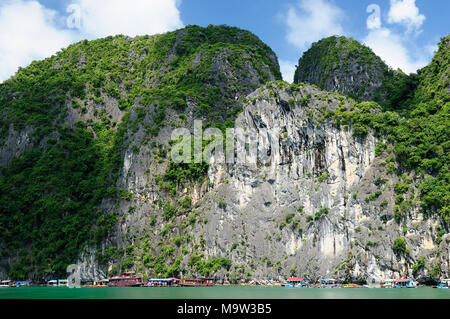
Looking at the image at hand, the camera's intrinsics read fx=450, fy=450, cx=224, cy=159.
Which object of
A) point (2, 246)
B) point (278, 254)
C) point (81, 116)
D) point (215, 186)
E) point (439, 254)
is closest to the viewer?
Result: point (439, 254)

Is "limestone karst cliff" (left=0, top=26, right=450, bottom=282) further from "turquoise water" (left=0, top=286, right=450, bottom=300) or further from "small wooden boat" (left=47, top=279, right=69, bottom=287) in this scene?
"turquoise water" (left=0, top=286, right=450, bottom=300)

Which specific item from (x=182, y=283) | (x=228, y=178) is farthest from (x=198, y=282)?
(x=228, y=178)

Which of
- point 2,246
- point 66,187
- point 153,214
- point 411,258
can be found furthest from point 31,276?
point 411,258

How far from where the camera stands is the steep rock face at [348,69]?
86.9m

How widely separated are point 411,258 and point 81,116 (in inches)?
2893

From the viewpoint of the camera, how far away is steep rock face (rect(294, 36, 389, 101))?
3420 inches

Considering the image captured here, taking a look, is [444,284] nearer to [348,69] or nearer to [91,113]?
[348,69]

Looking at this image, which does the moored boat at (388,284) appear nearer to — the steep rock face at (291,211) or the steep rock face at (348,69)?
the steep rock face at (291,211)

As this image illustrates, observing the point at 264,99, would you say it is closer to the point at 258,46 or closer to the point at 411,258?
the point at 411,258

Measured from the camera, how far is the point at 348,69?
90.5 m

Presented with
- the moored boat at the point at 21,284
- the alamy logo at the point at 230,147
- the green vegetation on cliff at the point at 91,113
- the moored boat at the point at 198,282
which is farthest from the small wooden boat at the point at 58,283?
the alamy logo at the point at 230,147

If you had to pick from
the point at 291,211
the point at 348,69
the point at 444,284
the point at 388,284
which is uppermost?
the point at 348,69

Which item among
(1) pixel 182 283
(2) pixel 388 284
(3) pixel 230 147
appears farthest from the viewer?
Result: (3) pixel 230 147

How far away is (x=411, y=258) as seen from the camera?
172 feet
